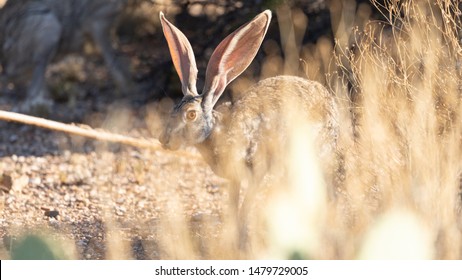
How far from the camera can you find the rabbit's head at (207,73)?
4.76m

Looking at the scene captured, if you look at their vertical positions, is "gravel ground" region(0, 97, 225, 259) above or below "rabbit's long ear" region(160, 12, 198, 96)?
below

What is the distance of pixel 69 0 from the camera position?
8.74 metres

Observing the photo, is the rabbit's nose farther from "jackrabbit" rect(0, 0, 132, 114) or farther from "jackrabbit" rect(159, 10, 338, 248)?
"jackrabbit" rect(0, 0, 132, 114)

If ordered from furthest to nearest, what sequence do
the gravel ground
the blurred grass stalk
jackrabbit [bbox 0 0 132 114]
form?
jackrabbit [bbox 0 0 132 114] < the gravel ground < the blurred grass stalk

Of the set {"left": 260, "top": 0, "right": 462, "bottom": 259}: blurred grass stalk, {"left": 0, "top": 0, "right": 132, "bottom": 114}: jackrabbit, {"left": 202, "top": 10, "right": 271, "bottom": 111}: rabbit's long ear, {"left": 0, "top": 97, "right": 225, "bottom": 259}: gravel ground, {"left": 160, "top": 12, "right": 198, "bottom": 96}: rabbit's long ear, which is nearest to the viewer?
{"left": 260, "top": 0, "right": 462, "bottom": 259}: blurred grass stalk

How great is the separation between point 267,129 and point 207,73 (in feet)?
1.46

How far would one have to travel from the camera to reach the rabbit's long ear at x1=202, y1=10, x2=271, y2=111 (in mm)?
4734

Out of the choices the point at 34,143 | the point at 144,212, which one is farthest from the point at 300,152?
the point at 34,143

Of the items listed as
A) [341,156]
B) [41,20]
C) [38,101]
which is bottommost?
[38,101]

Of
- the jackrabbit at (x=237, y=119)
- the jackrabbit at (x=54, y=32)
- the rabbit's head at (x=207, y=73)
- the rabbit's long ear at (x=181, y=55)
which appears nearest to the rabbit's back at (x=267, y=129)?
the jackrabbit at (x=237, y=119)

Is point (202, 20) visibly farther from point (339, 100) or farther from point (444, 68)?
point (444, 68)

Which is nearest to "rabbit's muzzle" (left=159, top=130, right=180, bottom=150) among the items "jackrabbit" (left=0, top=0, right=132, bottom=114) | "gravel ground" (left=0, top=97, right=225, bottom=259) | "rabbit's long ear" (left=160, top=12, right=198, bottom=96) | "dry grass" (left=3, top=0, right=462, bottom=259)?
"gravel ground" (left=0, top=97, right=225, bottom=259)

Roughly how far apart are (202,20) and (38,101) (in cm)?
170

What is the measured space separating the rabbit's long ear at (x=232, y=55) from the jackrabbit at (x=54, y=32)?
13.1 ft
